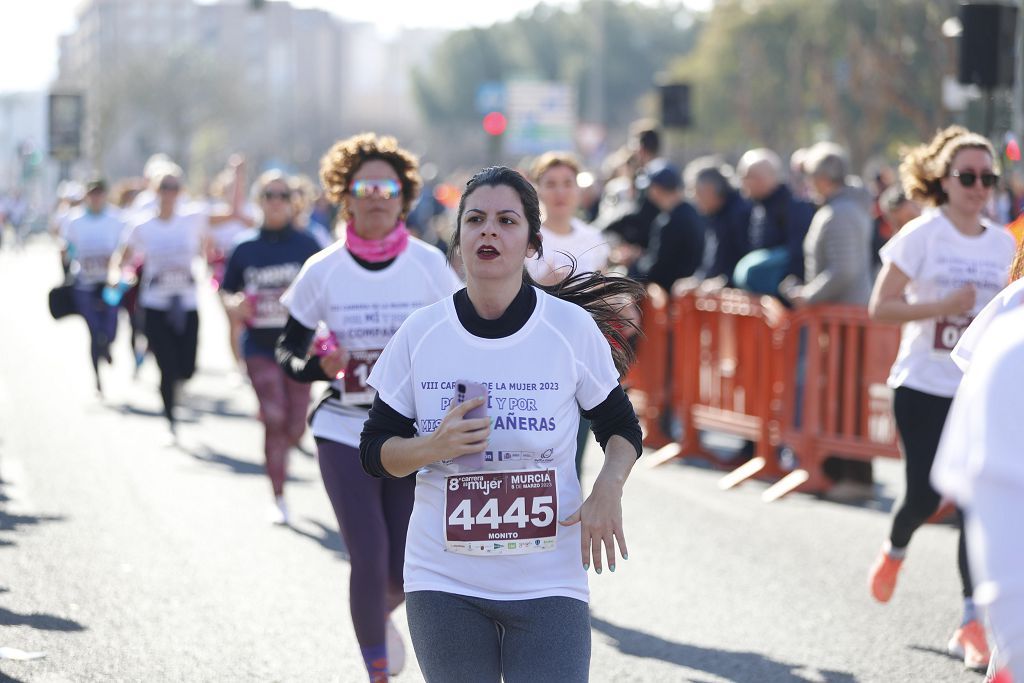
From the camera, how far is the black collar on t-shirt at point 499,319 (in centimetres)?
378

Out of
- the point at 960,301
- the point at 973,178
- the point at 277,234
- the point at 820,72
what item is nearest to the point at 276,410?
the point at 277,234

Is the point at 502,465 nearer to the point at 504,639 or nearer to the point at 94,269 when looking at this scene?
the point at 504,639

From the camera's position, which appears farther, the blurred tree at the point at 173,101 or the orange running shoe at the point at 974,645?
the blurred tree at the point at 173,101

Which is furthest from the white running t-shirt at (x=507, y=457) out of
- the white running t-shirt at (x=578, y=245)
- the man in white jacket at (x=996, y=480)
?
the white running t-shirt at (x=578, y=245)

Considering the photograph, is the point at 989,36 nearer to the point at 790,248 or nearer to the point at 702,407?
the point at 790,248

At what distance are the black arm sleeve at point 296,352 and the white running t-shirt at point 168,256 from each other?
695 cm

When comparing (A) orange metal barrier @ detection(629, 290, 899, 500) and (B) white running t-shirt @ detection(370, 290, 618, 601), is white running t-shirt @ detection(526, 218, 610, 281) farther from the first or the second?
(B) white running t-shirt @ detection(370, 290, 618, 601)

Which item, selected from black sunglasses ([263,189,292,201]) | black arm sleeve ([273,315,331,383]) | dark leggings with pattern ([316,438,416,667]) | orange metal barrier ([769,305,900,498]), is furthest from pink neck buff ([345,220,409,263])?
orange metal barrier ([769,305,900,498])

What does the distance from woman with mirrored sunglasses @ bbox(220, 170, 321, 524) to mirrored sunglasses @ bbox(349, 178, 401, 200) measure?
3155mm

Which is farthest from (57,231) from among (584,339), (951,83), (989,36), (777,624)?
(584,339)

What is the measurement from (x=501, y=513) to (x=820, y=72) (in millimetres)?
40943

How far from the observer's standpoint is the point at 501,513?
147 inches

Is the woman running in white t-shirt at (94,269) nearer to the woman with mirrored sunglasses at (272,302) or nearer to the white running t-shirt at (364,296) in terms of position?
→ the woman with mirrored sunglasses at (272,302)

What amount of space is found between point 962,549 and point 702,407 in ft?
17.0
